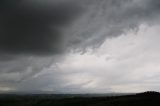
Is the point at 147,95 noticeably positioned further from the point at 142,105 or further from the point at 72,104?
the point at 72,104

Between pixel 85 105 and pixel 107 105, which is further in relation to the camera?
pixel 85 105

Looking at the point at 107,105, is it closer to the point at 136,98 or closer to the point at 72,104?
the point at 136,98

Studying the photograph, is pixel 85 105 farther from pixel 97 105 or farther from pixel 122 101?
pixel 122 101

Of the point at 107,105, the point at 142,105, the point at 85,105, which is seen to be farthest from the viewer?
the point at 85,105

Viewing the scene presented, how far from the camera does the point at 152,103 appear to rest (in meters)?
150

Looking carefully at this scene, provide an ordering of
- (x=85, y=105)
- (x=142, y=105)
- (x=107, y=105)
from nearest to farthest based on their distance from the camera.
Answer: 1. (x=142, y=105)
2. (x=107, y=105)
3. (x=85, y=105)

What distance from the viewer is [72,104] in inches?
7781

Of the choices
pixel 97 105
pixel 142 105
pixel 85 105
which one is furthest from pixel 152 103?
pixel 85 105

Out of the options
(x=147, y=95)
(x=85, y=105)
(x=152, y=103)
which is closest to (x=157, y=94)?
(x=147, y=95)

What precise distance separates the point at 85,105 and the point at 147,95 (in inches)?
1794

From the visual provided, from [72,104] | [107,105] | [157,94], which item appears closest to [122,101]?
[107,105]

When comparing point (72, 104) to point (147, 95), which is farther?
point (72, 104)

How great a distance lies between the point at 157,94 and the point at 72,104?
213ft

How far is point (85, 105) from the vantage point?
18662 cm
